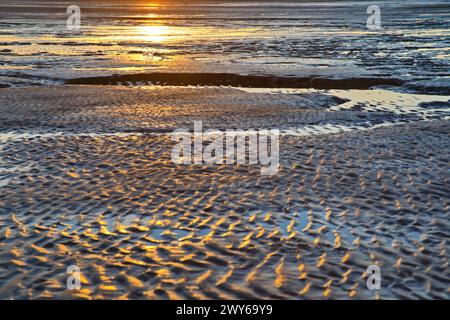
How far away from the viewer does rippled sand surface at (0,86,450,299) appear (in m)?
6.93

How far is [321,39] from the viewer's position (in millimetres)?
42031

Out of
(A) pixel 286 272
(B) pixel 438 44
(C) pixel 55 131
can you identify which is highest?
(B) pixel 438 44

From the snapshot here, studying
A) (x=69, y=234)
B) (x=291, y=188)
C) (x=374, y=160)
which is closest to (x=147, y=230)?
(x=69, y=234)

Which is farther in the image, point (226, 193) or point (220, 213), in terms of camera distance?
point (226, 193)

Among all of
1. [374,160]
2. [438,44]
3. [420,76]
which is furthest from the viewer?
[438,44]

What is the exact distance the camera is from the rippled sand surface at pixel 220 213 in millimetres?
6926

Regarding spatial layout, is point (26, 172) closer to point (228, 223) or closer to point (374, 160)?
point (228, 223)

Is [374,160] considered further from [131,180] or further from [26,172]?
[26,172]

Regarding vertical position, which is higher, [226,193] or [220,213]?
[226,193]

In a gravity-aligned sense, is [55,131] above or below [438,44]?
below

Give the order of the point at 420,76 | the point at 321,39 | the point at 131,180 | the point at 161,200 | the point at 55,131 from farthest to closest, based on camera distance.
→ 1. the point at 321,39
2. the point at 420,76
3. the point at 55,131
4. the point at 131,180
5. the point at 161,200

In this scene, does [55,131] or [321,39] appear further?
[321,39]

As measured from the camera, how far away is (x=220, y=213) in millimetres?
9078

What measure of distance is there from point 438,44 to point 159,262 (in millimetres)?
33586
